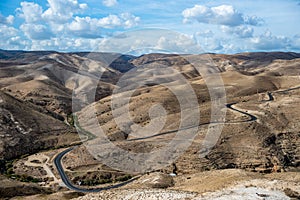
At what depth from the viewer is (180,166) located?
78562 millimetres

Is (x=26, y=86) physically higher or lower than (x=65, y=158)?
higher

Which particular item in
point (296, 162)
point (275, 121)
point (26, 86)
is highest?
point (26, 86)

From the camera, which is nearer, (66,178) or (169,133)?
(66,178)

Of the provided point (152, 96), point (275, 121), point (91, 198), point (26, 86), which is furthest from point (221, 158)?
point (26, 86)

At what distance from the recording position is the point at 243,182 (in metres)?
39.8

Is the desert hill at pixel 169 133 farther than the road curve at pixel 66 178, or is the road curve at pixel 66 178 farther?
the desert hill at pixel 169 133

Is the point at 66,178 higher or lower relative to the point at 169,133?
lower

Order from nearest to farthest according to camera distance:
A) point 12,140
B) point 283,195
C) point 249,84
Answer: point 283,195
point 12,140
point 249,84

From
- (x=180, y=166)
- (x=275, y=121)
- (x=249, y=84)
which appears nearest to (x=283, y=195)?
(x=180, y=166)

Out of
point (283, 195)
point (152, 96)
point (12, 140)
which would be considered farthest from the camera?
point (152, 96)

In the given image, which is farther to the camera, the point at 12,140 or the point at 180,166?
the point at 12,140

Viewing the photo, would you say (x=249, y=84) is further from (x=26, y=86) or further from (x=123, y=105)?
(x=26, y=86)

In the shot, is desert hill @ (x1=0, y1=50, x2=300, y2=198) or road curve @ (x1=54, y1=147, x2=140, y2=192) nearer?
road curve @ (x1=54, y1=147, x2=140, y2=192)

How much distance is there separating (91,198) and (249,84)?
151 metres
